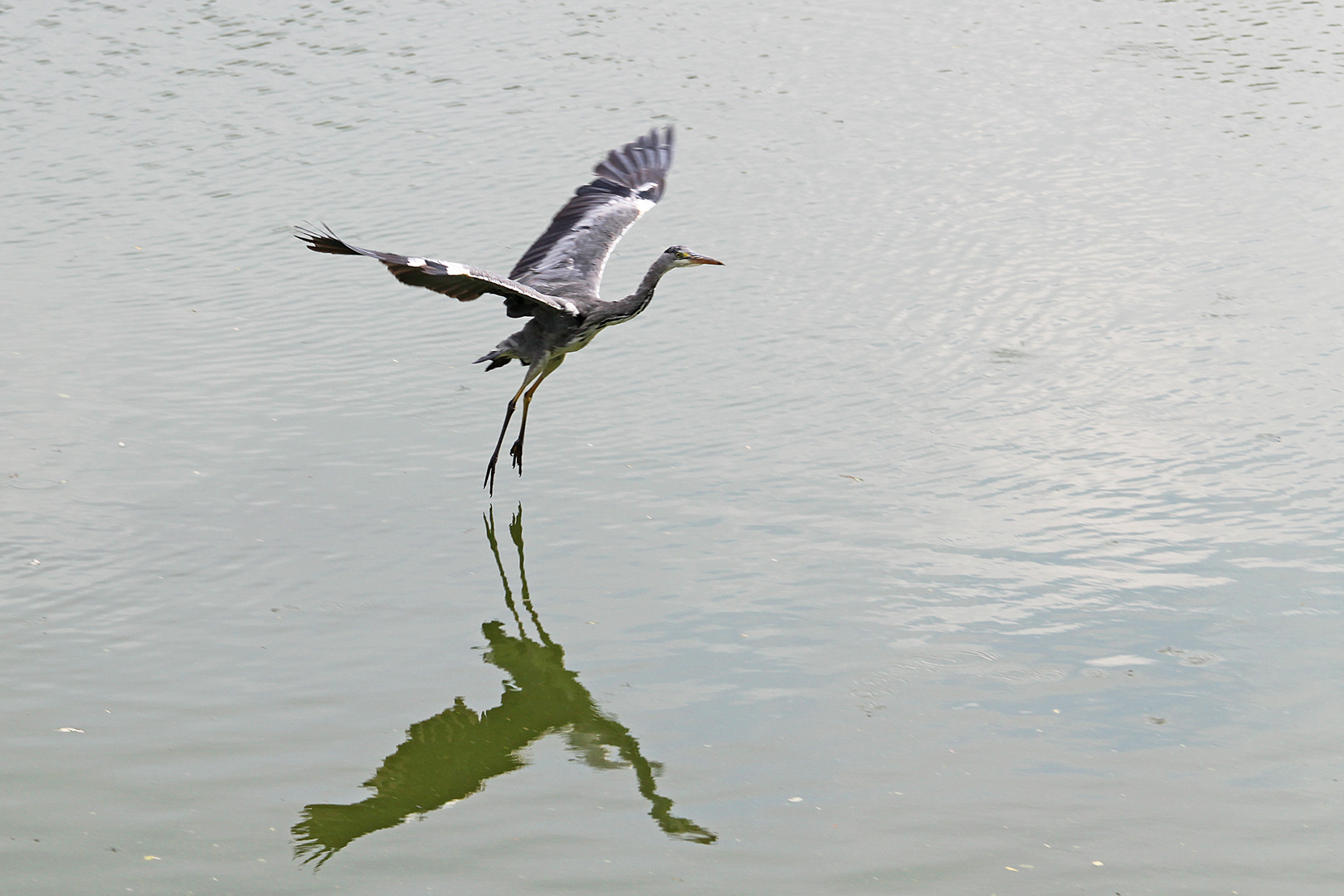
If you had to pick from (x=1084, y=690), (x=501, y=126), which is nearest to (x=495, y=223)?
(x=501, y=126)

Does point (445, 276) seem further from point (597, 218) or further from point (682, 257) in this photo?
point (597, 218)

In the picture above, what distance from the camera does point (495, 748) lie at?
20.1ft

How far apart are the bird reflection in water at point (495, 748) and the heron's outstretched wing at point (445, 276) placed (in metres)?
1.70

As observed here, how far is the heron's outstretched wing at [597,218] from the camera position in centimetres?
924

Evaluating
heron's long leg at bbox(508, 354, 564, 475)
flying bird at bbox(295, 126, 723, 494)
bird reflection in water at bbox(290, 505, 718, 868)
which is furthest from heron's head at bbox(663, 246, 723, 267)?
bird reflection in water at bbox(290, 505, 718, 868)

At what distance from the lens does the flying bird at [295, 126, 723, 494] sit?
7367 millimetres

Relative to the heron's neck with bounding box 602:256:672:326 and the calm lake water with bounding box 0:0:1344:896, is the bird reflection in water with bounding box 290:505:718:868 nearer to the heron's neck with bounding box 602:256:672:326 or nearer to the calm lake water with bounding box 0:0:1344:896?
the calm lake water with bounding box 0:0:1344:896

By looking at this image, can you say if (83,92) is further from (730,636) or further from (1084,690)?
(1084,690)

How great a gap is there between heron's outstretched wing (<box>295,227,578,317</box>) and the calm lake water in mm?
1296

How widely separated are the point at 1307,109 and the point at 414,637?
39.0ft

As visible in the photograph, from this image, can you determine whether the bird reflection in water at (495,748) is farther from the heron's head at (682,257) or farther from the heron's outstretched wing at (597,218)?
the heron's outstretched wing at (597,218)

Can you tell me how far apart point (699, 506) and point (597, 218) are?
2.71 m

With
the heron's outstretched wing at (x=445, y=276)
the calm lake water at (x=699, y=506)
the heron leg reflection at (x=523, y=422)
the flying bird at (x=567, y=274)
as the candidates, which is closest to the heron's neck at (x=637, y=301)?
the flying bird at (x=567, y=274)

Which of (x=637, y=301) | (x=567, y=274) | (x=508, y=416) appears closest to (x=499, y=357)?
(x=508, y=416)
